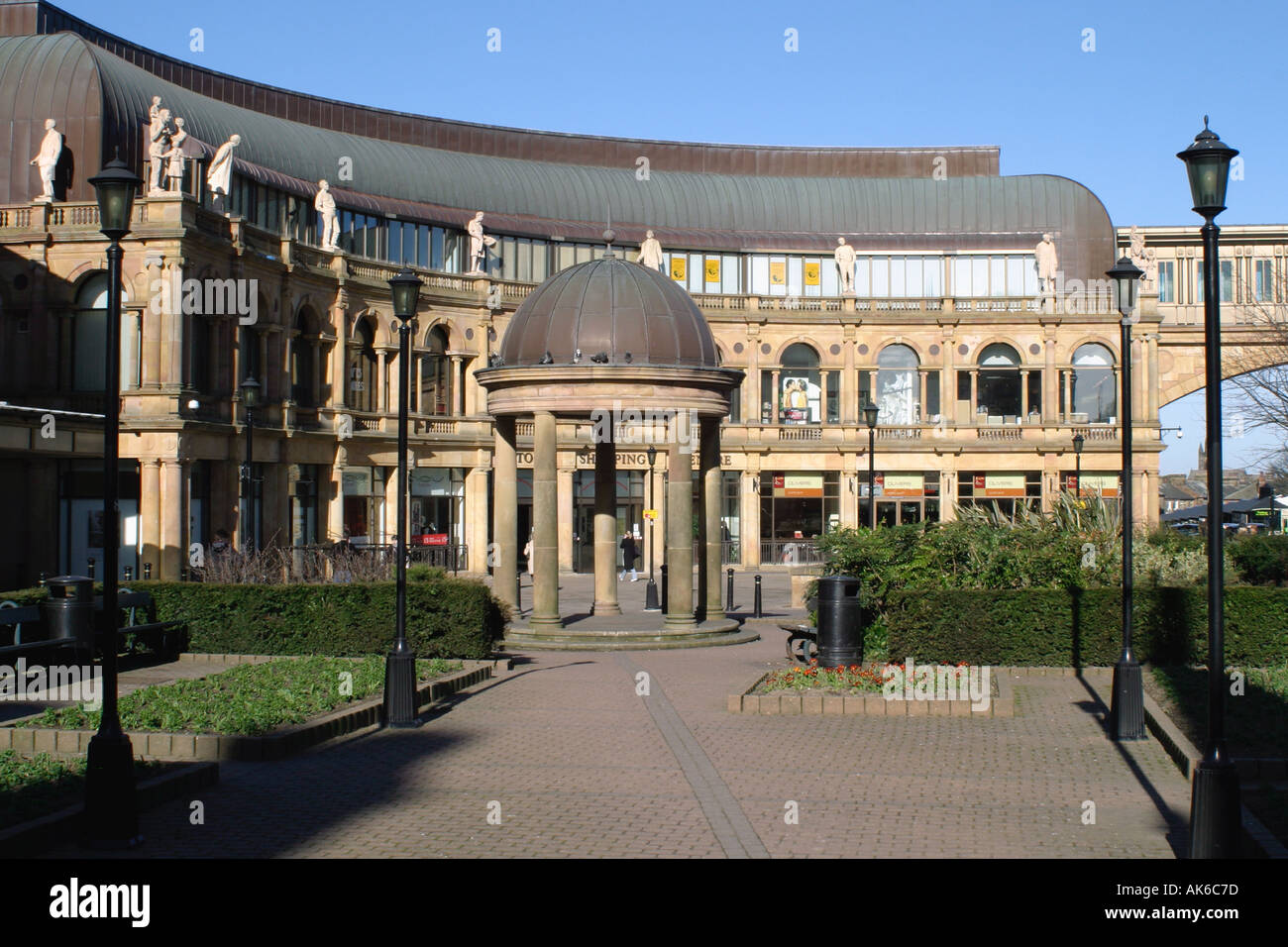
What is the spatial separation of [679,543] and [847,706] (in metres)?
8.98

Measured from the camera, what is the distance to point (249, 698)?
16.5 metres

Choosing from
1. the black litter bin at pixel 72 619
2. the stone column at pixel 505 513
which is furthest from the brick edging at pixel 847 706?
the stone column at pixel 505 513

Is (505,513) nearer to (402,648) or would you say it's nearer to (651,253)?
(402,648)

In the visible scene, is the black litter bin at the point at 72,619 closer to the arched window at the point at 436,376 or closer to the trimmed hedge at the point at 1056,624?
the trimmed hedge at the point at 1056,624

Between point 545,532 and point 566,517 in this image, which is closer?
point 545,532

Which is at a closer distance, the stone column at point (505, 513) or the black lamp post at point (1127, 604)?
the black lamp post at point (1127, 604)

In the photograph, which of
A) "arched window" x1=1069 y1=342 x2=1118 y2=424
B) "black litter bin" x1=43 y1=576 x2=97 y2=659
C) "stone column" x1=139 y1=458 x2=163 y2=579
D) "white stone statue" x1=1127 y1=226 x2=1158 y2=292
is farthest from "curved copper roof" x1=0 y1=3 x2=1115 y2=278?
"black litter bin" x1=43 y1=576 x2=97 y2=659

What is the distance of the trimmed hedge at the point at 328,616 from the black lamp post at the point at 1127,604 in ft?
32.3

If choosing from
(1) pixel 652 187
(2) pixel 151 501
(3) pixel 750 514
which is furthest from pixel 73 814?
(1) pixel 652 187

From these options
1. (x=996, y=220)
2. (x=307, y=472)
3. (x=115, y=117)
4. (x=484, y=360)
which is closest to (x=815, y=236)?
(x=996, y=220)

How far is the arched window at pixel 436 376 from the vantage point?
56812 mm

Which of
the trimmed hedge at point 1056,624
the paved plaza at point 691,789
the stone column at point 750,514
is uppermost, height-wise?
the stone column at point 750,514

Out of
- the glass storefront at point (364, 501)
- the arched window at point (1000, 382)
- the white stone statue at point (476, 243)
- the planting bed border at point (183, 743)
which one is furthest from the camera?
the arched window at point (1000, 382)

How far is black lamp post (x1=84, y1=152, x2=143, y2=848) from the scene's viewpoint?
10828 mm
